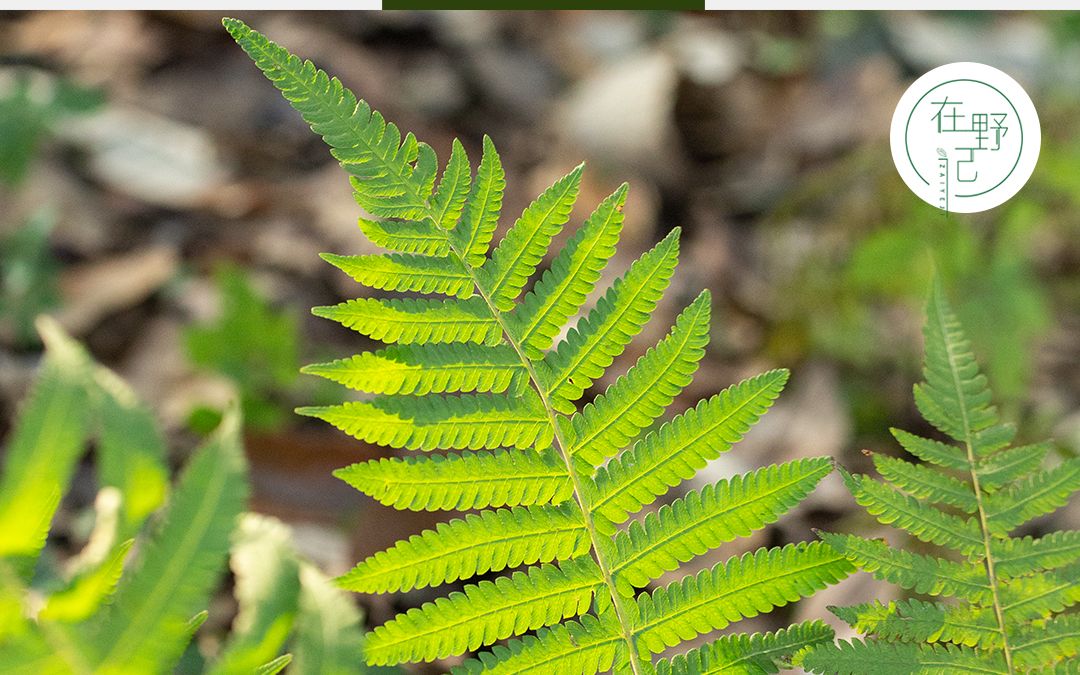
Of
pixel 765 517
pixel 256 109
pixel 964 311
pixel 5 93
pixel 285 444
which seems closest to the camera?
pixel 765 517

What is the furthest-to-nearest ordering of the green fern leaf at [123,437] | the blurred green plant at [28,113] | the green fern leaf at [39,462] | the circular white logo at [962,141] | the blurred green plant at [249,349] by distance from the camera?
the blurred green plant at [28,113] → the blurred green plant at [249,349] → the circular white logo at [962,141] → the green fern leaf at [123,437] → the green fern leaf at [39,462]

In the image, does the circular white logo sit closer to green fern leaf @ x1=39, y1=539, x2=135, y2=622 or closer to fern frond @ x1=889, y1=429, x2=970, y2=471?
fern frond @ x1=889, y1=429, x2=970, y2=471

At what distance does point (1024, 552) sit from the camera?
54 centimetres

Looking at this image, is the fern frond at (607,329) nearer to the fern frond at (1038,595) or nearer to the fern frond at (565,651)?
the fern frond at (565,651)

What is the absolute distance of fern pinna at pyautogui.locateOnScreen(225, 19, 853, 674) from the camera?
0.50 meters

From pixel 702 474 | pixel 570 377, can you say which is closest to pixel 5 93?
pixel 702 474

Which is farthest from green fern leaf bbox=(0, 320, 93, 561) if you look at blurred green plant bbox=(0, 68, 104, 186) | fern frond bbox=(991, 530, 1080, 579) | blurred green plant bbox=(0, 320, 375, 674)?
blurred green plant bbox=(0, 68, 104, 186)

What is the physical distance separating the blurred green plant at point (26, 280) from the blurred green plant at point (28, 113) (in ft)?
0.39

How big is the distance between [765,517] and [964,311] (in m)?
1.73

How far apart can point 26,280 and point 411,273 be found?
1.87 metres

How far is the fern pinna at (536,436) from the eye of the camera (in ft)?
1.65

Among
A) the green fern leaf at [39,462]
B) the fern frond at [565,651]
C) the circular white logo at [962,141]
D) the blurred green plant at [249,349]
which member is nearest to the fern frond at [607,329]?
the fern frond at [565,651]

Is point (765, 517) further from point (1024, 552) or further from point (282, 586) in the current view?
point (282, 586)

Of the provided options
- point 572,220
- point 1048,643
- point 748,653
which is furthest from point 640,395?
point 572,220
